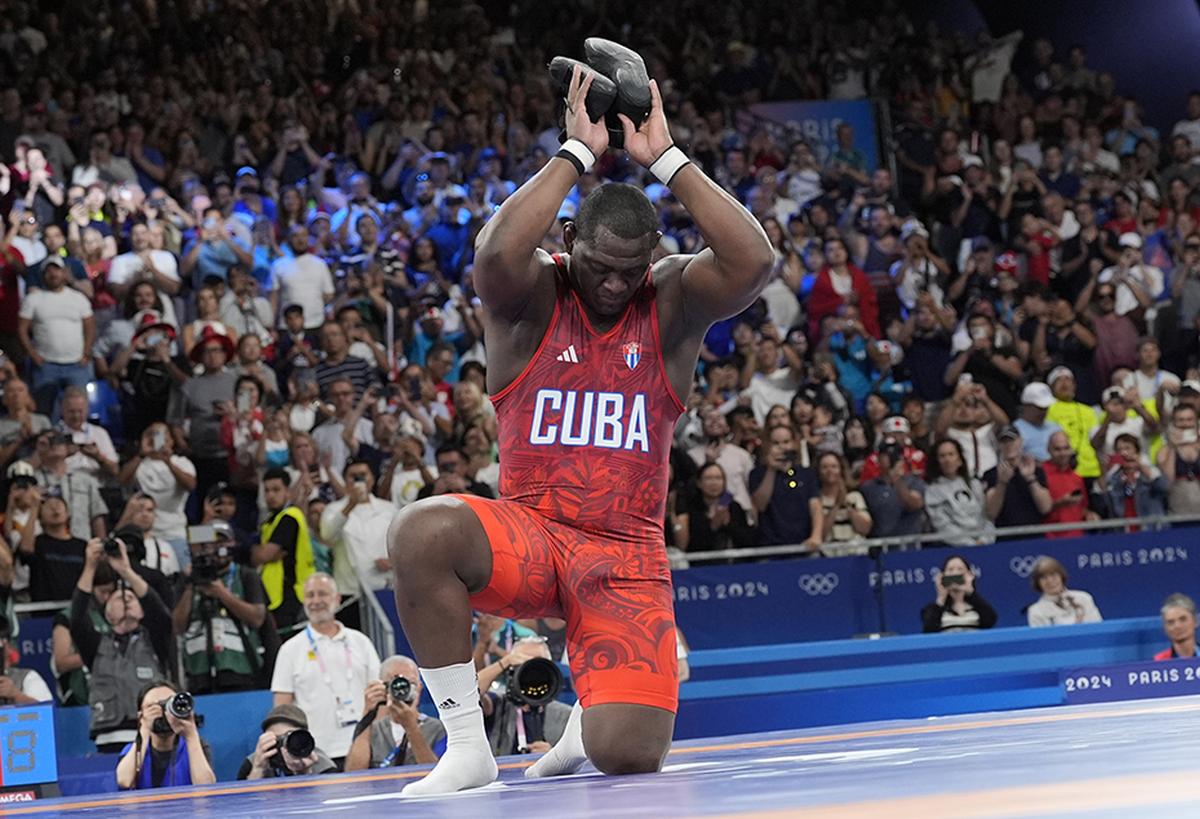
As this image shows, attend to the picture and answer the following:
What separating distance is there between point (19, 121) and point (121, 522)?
4.61m

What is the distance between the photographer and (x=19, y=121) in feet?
42.1

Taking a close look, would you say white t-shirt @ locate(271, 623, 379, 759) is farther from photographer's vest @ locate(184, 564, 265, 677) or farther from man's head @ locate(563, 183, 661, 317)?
man's head @ locate(563, 183, 661, 317)

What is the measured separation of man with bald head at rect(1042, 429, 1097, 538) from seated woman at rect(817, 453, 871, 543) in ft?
4.29

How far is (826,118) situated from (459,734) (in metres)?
13.8

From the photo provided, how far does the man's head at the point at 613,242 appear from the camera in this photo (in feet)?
13.7

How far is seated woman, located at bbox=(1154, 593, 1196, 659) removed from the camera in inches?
357

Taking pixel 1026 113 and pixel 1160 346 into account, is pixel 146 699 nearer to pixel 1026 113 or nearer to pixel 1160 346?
pixel 1160 346

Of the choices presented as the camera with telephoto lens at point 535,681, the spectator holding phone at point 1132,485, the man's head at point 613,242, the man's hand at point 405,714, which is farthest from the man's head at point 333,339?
the man's head at point 613,242

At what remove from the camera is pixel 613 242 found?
13.7 feet

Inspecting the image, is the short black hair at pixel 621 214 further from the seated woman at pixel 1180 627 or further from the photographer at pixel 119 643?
the seated woman at pixel 1180 627

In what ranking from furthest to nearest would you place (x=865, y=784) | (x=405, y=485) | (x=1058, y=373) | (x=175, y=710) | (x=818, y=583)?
(x=1058, y=373) < (x=818, y=583) < (x=405, y=485) < (x=175, y=710) < (x=865, y=784)

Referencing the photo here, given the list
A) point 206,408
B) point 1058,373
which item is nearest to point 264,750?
point 206,408

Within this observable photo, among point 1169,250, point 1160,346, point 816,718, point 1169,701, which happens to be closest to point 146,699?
point 816,718

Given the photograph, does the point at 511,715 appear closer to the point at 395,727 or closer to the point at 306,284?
the point at 395,727
